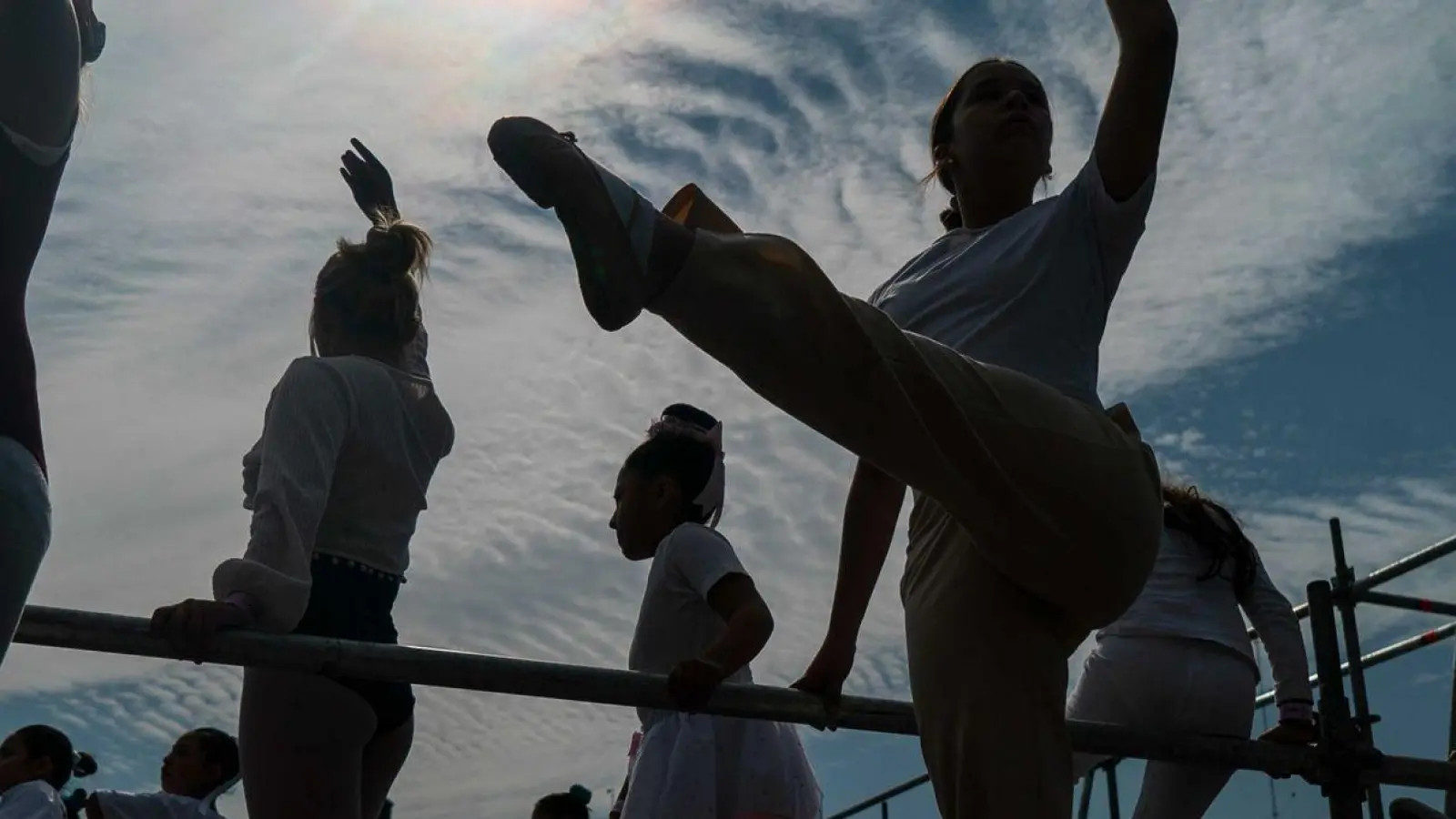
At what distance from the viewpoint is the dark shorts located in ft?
7.18

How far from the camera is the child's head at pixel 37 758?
4.36 meters

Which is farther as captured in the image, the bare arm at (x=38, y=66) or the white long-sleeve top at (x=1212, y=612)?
the white long-sleeve top at (x=1212, y=612)

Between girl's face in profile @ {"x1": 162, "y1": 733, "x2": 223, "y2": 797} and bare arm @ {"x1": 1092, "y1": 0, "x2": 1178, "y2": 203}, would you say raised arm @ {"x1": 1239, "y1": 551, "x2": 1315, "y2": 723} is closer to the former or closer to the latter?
bare arm @ {"x1": 1092, "y1": 0, "x2": 1178, "y2": 203}

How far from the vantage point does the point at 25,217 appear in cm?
145

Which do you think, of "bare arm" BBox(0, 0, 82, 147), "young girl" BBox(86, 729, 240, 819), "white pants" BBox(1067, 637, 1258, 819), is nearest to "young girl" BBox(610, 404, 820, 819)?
"white pants" BBox(1067, 637, 1258, 819)

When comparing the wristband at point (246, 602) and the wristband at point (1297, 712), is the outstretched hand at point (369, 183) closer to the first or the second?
the wristband at point (246, 602)

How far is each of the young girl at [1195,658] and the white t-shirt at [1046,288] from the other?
113 centimetres

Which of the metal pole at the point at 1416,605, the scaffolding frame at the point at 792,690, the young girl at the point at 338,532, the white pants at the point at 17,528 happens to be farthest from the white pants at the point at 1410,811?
the white pants at the point at 17,528

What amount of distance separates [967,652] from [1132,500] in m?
0.25

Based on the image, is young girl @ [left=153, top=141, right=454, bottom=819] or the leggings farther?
young girl @ [left=153, top=141, right=454, bottom=819]

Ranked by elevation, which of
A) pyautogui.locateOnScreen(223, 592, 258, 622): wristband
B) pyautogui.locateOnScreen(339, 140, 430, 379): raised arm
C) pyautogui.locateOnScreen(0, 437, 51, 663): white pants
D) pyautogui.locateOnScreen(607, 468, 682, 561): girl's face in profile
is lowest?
pyautogui.locateOnScreen(0, 437, 51, 663): white pants

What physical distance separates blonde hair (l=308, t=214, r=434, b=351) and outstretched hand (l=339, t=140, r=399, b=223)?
10.4 inches

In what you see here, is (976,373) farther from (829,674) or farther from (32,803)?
(32,803)

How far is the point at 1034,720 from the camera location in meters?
1.68
